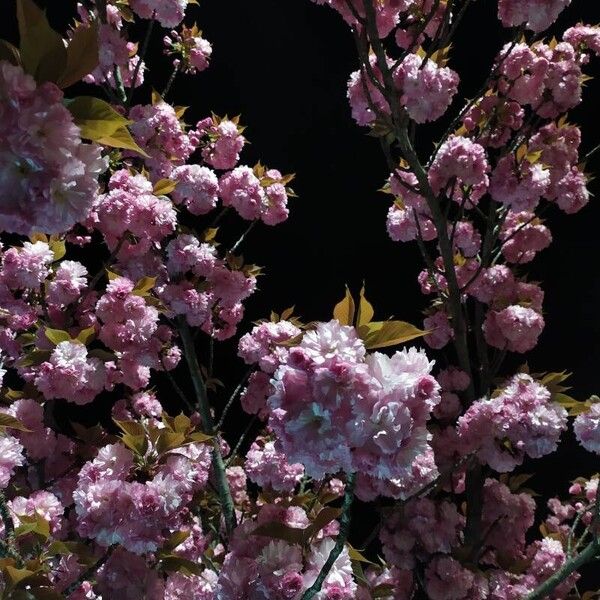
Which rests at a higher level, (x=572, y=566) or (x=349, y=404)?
(x=349, y=404)

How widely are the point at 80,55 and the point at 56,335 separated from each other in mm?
1166

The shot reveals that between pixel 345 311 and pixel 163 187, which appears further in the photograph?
pixel 163 187

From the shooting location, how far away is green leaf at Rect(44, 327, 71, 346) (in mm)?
1689

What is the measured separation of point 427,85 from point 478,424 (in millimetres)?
988

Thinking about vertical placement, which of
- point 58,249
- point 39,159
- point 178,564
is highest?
point 39,159

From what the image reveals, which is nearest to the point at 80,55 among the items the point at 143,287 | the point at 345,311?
the point at 345,311

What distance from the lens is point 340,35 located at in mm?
3230

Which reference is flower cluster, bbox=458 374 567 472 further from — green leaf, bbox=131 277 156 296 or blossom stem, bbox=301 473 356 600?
green leaf, bbox=131 277 156 296

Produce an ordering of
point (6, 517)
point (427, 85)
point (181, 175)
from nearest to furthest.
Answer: point (6, 517) → point (427, 85) → point (181, 175)

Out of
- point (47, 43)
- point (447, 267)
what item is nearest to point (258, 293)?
point (447, 267)

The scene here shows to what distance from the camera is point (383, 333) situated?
972mm

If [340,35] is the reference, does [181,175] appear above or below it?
below

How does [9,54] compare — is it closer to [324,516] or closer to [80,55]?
[80,55]

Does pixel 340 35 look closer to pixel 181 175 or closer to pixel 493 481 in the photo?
pixel 181 175
